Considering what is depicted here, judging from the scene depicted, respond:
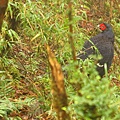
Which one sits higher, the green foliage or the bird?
the bird

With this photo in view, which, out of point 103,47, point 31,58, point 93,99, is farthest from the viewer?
point 103,47

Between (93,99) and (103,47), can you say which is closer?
(93,99)

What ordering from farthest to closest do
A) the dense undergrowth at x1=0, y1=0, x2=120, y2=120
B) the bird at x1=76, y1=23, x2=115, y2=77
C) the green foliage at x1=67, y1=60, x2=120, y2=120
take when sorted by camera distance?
1. the bird at x1=76, y1=23, x2=115, y2=77
2. the dense undergrowth at x1=0, y1=0, x2=120, y2=120
3. the green foliage at x1=67, y1=60, x2=120, y2=120

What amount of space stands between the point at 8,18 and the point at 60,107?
279 centimetres

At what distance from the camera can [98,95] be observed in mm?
1824

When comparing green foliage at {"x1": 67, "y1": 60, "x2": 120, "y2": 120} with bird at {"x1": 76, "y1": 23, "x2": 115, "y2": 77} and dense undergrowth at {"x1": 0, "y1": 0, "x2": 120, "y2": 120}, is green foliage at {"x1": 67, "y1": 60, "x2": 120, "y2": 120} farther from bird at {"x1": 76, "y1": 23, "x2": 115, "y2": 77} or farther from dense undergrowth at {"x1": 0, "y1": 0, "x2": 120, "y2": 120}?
bird at {"x1": 76, "y1": 23, "x2": 115, "y2": 77}

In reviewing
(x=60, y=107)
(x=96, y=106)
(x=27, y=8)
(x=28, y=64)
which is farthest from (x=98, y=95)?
(x=28, y=64)

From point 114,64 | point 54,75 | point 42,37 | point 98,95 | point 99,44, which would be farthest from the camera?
point 114,64

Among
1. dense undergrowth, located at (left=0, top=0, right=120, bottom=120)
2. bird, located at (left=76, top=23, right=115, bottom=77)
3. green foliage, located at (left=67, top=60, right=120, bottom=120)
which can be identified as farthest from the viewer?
bird, located at (left=76, top=23, right=115, bottom=77)

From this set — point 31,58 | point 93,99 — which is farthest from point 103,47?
point 93,99

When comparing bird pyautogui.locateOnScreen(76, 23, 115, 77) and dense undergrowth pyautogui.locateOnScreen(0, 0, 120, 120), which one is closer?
dense undergrowth pyautogui.locateOnScreen(0, 0, 120, 120)

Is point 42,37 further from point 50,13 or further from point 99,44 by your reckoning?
point 99,44

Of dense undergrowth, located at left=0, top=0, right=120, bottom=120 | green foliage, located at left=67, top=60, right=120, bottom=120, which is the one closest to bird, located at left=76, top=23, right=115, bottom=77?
dense undergrowth, located at left=0, top=0, right=120, bottom=120

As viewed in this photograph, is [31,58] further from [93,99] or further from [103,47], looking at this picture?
[93,99]
